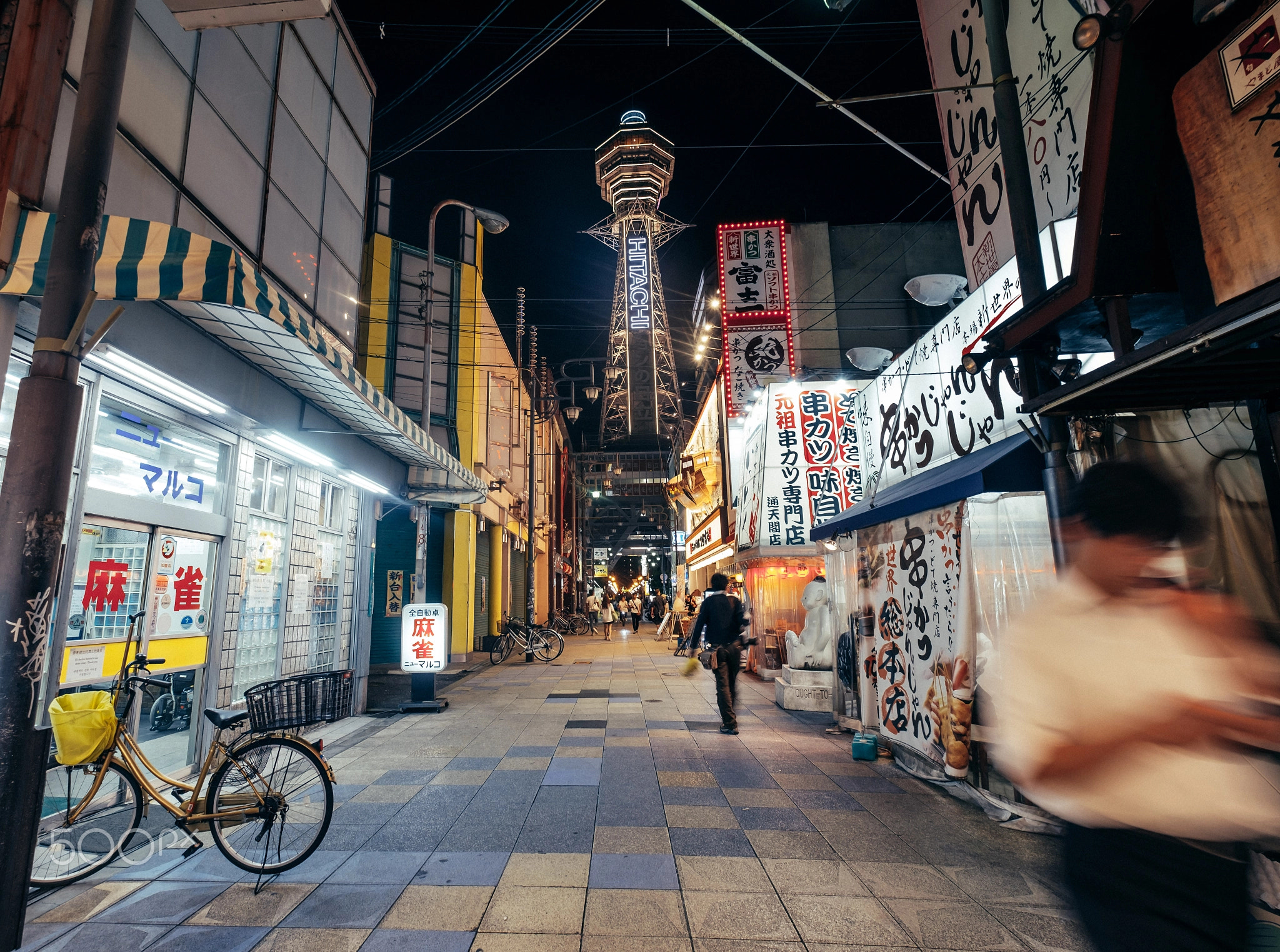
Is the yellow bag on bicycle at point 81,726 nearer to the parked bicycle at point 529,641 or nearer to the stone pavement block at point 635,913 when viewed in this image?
the stone pavement block at point 635,913

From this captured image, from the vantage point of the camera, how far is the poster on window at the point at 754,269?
651 inches

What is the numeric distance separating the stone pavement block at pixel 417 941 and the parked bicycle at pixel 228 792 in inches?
50.1

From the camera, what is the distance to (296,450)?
847cm

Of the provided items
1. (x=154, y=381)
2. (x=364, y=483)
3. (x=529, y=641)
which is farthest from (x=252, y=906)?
(x=529, y=641)

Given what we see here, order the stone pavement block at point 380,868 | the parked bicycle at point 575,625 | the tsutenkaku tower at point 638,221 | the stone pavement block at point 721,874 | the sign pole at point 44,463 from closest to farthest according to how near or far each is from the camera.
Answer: the sign pole at point 44,463 → the stone pavement block at point 721,874 → the stone pavement block at point 380,868 → the parked bicycle at point 575,625 → the tsutenkaku tower at point 638,221

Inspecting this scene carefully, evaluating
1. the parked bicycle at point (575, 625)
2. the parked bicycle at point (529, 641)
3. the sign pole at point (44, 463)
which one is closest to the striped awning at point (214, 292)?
the sign pole at point (44, 463)

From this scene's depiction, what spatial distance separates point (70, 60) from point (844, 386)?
12.6m

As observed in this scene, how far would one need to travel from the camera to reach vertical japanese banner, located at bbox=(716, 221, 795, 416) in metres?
16.2

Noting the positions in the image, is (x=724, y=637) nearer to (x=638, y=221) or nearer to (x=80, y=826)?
(x=80, y=826)

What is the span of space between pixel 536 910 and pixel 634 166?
59.9 m

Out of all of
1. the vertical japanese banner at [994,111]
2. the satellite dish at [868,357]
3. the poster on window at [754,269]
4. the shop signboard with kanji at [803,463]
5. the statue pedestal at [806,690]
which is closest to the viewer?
the vertical japanese banner at [994,111]

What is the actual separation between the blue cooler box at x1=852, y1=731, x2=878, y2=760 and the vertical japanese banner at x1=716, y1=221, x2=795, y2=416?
10047 mm

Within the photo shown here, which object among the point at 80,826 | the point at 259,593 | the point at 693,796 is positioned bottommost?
the point at 693,796

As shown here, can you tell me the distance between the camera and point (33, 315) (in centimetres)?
467
